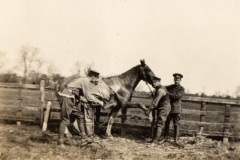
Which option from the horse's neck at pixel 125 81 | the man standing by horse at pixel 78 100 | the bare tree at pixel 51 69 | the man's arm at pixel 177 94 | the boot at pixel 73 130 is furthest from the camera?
the bare tree at pixel 51 69

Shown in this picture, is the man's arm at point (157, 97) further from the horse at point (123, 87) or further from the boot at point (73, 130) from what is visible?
the boot at point (73, 130)

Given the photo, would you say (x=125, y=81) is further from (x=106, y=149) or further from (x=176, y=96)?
(x=106, y=149)

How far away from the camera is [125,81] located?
409 inches

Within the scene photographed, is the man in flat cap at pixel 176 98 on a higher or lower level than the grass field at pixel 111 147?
higher

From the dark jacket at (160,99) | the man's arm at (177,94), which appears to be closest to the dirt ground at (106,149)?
the dark jacket at (160,99)

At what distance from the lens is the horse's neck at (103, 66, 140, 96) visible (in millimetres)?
10219

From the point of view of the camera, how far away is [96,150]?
792cm

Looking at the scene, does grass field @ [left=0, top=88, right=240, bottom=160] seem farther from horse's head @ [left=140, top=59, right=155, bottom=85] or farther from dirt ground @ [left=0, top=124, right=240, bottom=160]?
horse's head @ [left=140, top=59, right=155, bottom=85]

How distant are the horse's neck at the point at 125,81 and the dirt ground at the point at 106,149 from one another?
1516mm

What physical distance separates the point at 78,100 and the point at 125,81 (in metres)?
2.13

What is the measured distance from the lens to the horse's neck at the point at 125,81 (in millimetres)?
10219

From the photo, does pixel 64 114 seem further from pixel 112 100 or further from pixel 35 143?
pixel 112 100

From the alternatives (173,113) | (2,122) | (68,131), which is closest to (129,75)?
(173,113)

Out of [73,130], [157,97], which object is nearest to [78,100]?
[73,130]
